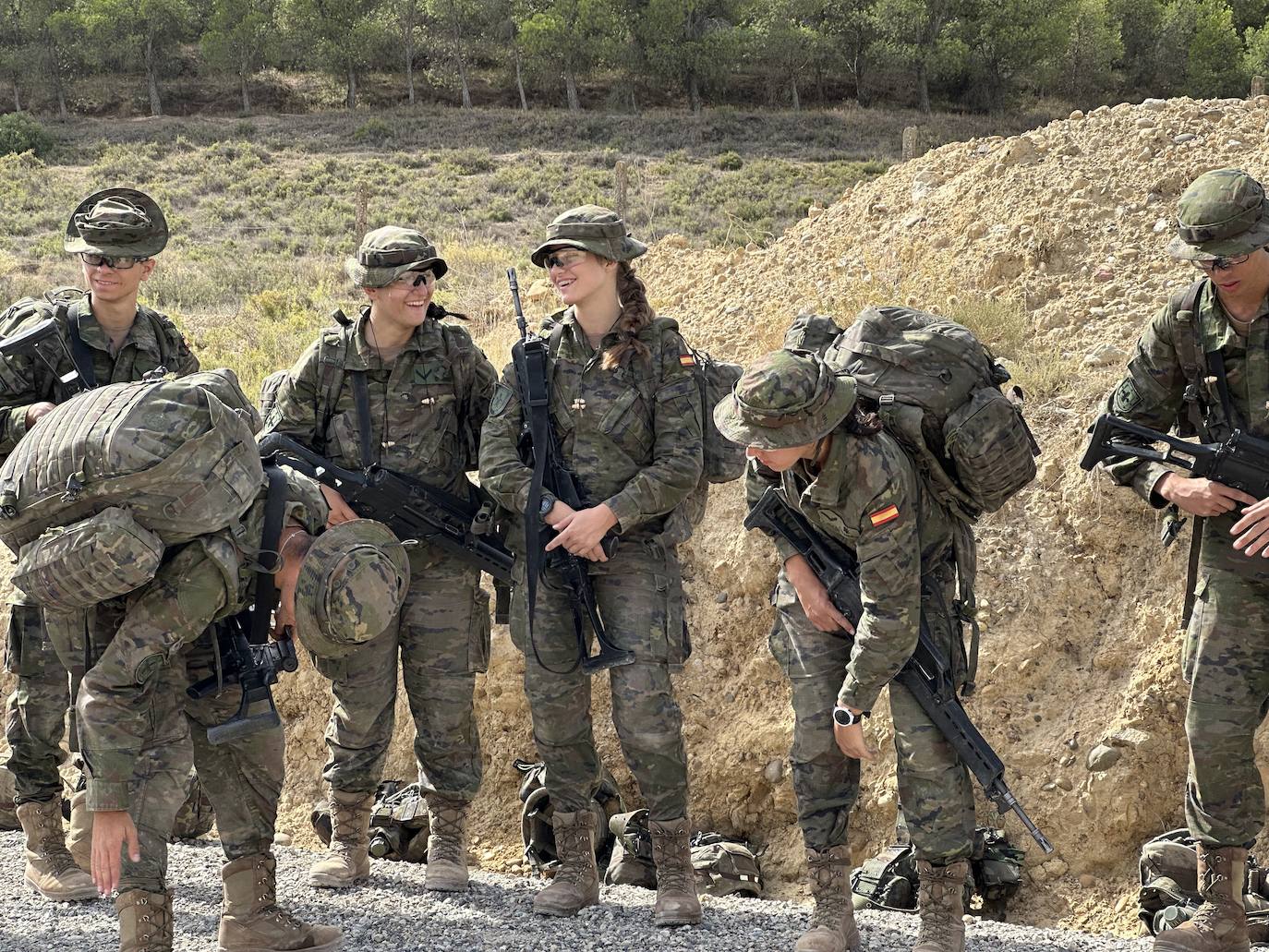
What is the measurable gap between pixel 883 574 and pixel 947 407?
58cm

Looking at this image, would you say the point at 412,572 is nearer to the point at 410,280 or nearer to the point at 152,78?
the point at 410,280

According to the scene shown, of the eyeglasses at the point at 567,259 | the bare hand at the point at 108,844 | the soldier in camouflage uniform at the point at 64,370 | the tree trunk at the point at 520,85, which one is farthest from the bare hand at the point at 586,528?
the tree trunk at the point at 520,85

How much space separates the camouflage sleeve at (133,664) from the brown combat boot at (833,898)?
210cm

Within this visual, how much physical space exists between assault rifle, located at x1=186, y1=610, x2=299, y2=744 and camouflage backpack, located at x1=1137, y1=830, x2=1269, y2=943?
3246 mm

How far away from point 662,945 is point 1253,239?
295 cm

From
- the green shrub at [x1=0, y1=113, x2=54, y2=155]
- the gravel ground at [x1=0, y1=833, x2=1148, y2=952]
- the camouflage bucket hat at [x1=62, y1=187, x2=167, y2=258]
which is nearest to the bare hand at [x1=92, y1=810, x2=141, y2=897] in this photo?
the gravel ground at [x1=0, y1=833, x2=1148, y2=952]

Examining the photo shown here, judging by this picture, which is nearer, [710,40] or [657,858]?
[657,858]

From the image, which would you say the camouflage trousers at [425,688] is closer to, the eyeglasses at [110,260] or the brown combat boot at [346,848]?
the brown combat boot at [346,848]

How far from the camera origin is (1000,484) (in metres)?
4.18

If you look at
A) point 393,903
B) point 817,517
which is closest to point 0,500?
point 393,903

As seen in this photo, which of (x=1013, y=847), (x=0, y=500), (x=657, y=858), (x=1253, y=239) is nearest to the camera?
(x=0, y=500)

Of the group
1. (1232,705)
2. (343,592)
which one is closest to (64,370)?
(343,592)

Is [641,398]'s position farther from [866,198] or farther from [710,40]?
[710,40]

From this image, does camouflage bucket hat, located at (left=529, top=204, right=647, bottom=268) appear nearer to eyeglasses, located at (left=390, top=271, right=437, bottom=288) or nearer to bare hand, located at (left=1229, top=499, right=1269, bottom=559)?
eyeglasses, located at (left=390, top=271, right=437, bottom=288)
